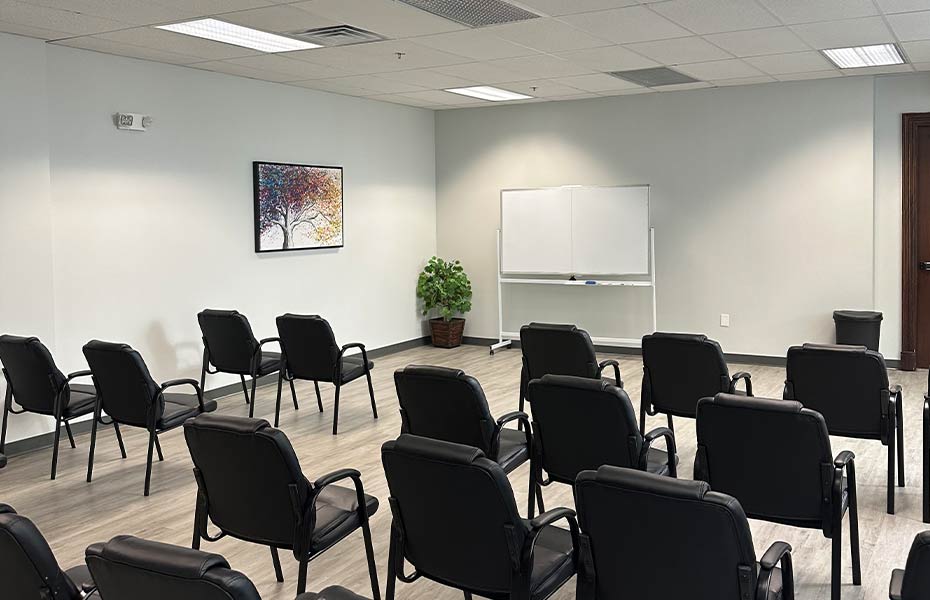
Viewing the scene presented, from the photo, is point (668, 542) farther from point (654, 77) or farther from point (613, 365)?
point (654, 77)

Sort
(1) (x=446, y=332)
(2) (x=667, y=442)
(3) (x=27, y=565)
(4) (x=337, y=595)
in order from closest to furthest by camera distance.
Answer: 1. (3) (x=27, y=565)
2. (4) (x=337, y=595)
3. (2) (x=667, y=442)
4. (1) (x=446, y=332)

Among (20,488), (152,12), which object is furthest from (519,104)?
(20,488)

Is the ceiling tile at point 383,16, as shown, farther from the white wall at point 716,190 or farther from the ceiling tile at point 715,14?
the white wall at point 716,190

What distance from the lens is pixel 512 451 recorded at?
4168 millimetres

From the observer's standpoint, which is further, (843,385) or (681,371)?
(681,371)

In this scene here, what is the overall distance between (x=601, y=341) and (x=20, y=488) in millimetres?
6194

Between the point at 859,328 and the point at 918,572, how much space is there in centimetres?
657

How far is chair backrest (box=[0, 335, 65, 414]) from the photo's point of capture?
5.13 meters

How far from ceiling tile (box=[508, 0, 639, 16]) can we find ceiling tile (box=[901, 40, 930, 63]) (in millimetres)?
2765

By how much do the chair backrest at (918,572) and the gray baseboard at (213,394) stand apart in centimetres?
554

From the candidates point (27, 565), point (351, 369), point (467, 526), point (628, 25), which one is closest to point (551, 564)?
point (467, 526)

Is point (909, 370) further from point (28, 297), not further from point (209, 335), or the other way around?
point (28, 297)

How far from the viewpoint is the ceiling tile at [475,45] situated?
5879 mm

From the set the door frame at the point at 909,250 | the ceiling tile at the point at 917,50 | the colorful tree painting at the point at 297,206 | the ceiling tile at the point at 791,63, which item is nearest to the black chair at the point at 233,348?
the colorful tree painting at the point at 297,206
